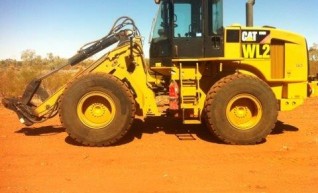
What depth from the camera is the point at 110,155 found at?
6.91 meters

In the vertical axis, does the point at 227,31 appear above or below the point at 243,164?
above

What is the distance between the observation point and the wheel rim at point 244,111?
7.73 metres

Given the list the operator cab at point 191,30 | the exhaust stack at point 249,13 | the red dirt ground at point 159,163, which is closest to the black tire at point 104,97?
the red dirt ground at point 159,163

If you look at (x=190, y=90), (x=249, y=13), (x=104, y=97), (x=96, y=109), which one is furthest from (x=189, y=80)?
(x=249, y=13)

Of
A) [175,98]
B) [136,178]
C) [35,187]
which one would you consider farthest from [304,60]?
[35,187]

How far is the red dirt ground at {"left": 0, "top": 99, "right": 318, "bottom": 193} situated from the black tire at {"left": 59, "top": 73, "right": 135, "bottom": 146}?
0.25 metres

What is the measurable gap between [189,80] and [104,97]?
5.65 feet

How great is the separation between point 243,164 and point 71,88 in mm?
3394

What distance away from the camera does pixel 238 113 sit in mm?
7875

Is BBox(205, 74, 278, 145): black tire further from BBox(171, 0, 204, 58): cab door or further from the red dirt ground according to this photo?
BBox(171, 0, 204, 58): cab door

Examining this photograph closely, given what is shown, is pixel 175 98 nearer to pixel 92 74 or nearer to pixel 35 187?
pixel 92 74

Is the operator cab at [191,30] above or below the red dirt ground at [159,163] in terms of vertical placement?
above

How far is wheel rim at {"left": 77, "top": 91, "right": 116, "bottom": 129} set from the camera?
7.58 meters

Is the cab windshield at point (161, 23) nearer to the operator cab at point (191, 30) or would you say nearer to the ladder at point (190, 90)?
the operator cab at point (191, 30)
